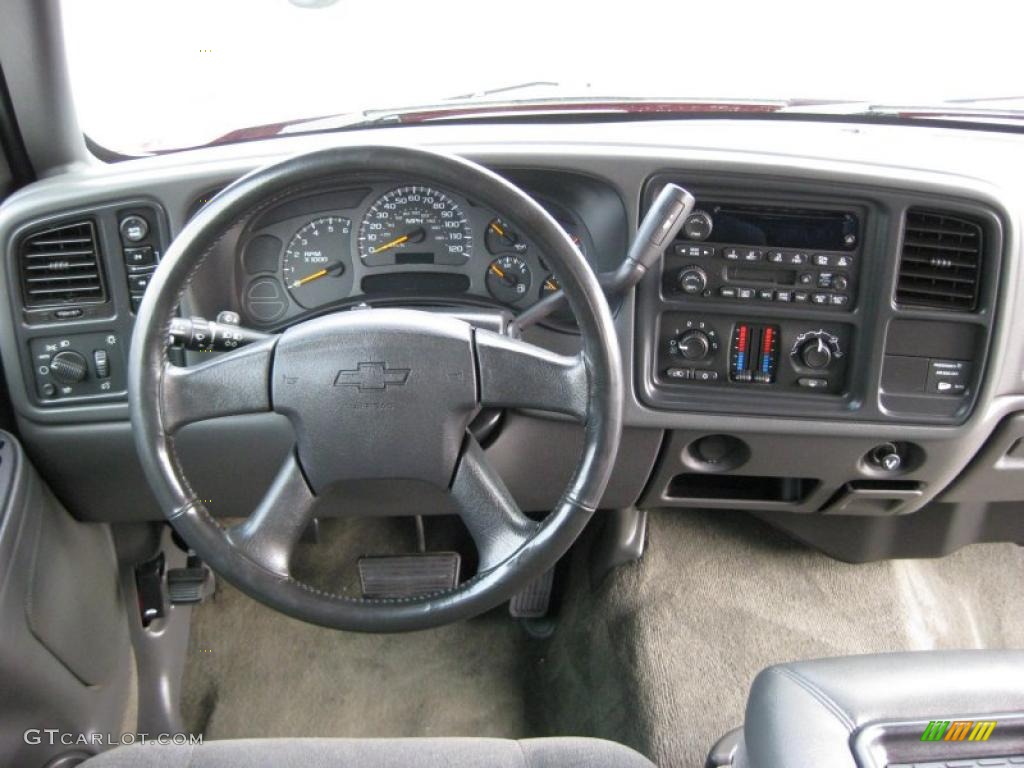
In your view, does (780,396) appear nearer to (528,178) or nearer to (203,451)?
(528,178)

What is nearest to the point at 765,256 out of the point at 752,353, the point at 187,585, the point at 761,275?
the point at 761,275

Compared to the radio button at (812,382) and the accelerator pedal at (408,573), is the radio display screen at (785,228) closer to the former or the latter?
the radio button at (812,382)

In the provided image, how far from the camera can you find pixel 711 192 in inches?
58.9

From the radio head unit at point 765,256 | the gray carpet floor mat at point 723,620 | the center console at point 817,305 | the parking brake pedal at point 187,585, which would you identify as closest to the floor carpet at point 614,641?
the gray carpet floor mat at point 723,620

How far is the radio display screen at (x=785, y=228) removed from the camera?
1.52 m

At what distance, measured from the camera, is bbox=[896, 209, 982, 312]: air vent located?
1513 mm

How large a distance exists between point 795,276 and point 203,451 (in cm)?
111

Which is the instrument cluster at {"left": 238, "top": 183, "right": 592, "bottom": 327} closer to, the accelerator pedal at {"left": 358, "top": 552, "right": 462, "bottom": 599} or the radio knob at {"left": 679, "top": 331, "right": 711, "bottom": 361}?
the radio knob at {"left": 679, "top": 331, "right": 711, "bottom": 361}

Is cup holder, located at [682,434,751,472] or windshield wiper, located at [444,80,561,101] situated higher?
windshield wiper, located at [444,80,561,101]

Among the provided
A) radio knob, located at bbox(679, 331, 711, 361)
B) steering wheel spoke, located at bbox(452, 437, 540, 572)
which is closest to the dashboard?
radio knob, located at bbox(679, 331, 711, 361)

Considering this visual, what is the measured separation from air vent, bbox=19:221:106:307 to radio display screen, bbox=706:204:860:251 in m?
1.08

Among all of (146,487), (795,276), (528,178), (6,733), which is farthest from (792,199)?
(6,733)

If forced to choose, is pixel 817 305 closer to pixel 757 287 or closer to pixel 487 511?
pixel 757 287

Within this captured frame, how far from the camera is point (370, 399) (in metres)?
1.15
